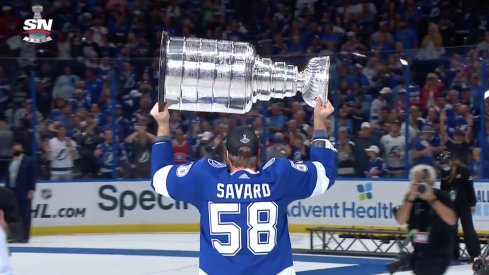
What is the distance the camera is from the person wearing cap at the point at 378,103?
17.2 metres

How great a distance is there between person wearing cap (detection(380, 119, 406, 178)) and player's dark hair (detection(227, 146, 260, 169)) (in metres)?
12.1

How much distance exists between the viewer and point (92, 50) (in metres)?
21.2

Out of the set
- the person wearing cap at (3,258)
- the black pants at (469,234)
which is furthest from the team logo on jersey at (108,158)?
the person wearing cap at (3,258)

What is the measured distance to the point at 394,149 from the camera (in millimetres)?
17062

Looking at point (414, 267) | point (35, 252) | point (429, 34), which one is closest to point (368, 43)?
point (429, 34)

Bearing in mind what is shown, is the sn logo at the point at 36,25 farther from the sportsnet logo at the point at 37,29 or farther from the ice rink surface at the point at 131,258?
the ice rink surface at the point at 131,258

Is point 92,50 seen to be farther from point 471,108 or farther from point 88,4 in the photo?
point 471,108

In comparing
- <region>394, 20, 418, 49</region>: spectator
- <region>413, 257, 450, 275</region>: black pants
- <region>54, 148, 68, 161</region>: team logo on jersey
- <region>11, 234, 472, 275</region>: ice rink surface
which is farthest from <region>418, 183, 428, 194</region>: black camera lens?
<region>394, 20, 418, 49</region>: spectator

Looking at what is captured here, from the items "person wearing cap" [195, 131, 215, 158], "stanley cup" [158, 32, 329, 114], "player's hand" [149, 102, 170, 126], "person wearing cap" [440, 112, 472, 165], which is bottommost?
"person wearing cap" [195, 131, 215, 158]

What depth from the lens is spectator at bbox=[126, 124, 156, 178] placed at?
18.1 metres

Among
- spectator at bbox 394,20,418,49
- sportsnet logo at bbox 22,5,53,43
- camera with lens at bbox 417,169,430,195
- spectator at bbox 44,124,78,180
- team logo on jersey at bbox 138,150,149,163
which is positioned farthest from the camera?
spectator at bbox 394,20,418,49

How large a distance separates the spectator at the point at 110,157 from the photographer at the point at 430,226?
9560mm

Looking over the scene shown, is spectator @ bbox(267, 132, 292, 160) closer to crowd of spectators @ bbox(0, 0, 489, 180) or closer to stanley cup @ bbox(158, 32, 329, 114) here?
crowd of spectators @ bbox(0, 0, 489, 180)

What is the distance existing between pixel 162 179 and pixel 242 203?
388 mm
